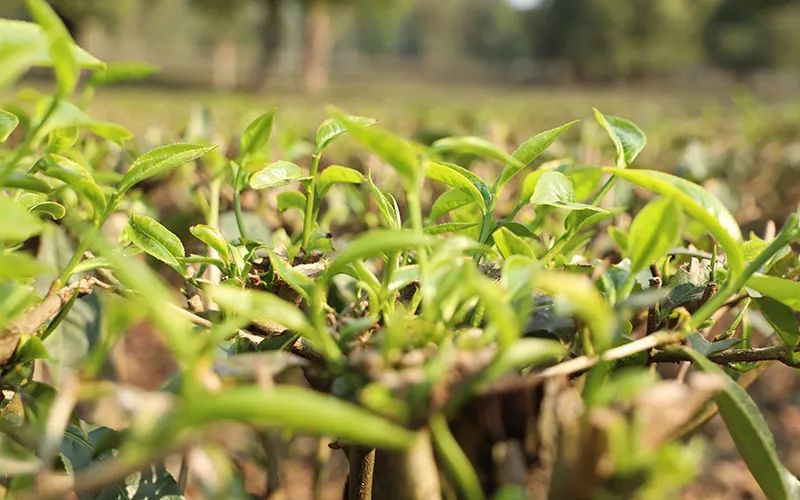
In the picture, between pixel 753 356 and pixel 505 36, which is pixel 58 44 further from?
pixel 505 36

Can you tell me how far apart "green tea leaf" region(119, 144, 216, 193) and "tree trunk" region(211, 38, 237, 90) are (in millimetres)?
19775

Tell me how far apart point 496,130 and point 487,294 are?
161 cm

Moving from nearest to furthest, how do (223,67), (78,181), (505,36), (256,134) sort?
1. (78,181)
2. (256,134)
3. (223,67)
4. (505,36)

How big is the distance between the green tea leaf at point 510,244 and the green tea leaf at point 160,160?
0.19 m

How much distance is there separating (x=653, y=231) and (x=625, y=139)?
0.18m

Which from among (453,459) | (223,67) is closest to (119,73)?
(453,459)

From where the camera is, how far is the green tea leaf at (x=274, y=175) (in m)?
0.55

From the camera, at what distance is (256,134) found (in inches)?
25.0

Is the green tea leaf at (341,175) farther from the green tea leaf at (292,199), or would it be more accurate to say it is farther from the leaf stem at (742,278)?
the leaf stem at (742,278)

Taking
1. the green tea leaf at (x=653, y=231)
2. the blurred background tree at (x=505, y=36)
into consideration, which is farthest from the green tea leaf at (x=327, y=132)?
the blurred background tree at (x=505, y=36)

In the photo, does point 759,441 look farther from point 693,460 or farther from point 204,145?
point 204,145

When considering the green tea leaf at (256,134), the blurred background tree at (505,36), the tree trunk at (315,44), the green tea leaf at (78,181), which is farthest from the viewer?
the blurred background tree at (505,36)

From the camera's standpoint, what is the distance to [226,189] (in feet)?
3.61

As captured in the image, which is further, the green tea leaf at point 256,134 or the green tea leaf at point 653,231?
the green tea leaf at point 256,134
